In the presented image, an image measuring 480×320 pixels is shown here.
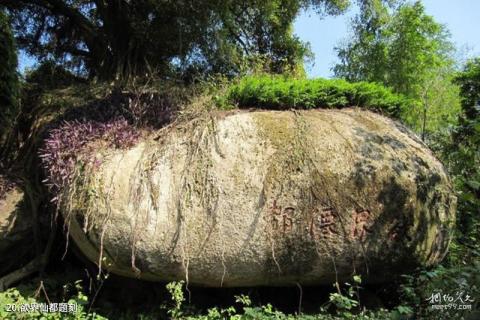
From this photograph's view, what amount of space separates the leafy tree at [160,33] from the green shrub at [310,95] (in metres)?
2.46

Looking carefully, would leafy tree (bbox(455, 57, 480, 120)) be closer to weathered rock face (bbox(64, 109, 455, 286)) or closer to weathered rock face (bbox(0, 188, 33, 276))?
weathered rock face (bbox(64, 109, 455, 286))

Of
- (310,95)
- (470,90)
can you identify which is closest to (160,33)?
(310,95)

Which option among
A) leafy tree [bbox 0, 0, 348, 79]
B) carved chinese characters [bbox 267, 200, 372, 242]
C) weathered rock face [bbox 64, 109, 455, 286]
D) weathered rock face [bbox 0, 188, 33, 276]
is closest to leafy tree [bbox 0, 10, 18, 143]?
weathered rock face [bbox 0, 188, 33, 276]

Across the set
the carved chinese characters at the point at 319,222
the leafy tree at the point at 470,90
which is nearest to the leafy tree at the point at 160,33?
the leafy tree at the point at 470,90

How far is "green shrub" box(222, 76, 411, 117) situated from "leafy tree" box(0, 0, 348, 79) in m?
2.46

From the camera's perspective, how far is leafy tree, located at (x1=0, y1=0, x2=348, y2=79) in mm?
7969

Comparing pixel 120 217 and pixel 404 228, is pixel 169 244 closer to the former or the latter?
pixel 120 217

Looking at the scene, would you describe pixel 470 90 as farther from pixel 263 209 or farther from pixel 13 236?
pixel 13 236

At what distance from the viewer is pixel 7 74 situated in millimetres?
5648

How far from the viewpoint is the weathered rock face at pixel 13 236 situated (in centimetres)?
616

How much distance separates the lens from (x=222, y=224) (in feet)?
15.4

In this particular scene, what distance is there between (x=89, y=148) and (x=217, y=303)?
2416 millimetres

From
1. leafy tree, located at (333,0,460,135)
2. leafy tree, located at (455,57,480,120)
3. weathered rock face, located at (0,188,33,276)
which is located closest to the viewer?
weathered rock face, located at (0,188,33,276)

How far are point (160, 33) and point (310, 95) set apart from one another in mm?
3706
